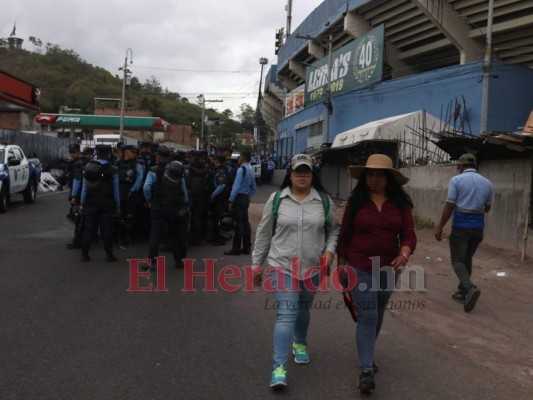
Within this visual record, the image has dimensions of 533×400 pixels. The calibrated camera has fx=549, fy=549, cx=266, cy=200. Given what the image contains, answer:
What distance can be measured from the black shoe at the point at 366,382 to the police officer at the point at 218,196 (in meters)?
6.34

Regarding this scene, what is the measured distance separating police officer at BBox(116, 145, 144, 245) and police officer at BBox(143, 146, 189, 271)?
161cm

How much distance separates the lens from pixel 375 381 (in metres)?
4.15

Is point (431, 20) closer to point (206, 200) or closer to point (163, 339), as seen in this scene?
point (206, 200)

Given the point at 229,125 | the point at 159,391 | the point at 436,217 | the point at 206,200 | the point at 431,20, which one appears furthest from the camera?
the point at 229,125

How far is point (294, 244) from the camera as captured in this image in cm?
400

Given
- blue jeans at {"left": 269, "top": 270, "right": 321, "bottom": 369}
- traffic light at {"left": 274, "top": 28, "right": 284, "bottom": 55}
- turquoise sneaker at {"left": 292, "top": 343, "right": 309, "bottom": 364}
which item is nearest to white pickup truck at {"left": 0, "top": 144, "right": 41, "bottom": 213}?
turquoise sneaker at {"left": 292, "top": 343, "right": 309, "bottom": 364}

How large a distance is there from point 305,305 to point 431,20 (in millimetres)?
20044

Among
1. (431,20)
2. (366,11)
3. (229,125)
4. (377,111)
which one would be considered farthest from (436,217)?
(229,125)

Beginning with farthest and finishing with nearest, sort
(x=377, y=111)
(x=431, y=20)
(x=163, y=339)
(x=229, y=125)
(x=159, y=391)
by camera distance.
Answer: (x=229, y=125) → (x=377, y=111) → (x=431, y=20) → (x=163, y=339) → (x=159, y=391)

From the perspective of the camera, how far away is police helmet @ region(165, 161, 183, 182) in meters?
7.66

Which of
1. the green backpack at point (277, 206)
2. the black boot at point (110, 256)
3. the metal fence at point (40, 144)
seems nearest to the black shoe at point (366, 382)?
the green backpack at point (277, 206)

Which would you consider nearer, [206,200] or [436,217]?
[206,200]

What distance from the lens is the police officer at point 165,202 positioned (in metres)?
7.65

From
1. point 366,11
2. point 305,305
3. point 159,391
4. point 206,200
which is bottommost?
point 159,391
